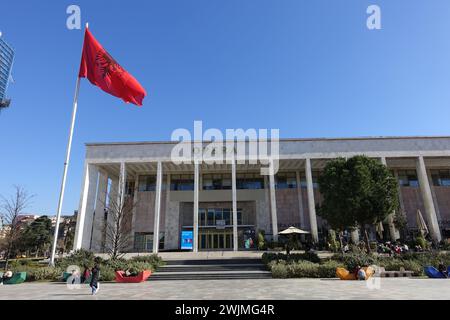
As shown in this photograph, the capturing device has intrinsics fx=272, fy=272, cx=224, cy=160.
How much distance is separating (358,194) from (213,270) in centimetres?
1235

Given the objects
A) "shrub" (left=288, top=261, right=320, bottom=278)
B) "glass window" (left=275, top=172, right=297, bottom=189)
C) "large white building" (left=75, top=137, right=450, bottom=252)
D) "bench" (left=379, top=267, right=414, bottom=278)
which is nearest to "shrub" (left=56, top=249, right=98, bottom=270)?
"large white building" (left=75, top=137, right=450, bottom=252)

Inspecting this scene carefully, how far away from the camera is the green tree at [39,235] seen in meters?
50.2

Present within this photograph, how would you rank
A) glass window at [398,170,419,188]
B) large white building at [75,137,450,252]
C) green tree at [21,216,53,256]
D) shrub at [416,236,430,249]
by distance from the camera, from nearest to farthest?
shrub at [416,236,430,249] < large white building at [75,137,450,252] < glass window at [398,170,419,188] < green tree at [21,216,53,256]

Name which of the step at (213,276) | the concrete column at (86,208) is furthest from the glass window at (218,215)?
the step at (213,276)

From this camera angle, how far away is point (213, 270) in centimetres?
1867

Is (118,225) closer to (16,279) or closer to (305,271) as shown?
(16,279)

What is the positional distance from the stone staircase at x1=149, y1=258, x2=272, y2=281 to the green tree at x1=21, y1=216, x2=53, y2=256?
137ft

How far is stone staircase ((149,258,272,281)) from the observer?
1644 cm

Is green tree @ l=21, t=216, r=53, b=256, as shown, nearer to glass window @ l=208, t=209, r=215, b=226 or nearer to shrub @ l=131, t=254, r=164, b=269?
glass window @ l=208, t=209, r=215, b=226

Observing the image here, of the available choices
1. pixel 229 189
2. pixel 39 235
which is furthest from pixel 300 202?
pixel 39 235

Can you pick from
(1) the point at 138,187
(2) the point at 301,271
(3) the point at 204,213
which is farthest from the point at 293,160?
(1) the point at 138,187

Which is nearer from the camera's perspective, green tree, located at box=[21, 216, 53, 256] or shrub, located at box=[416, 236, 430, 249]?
shrub, located at box=[416, 236, 430, 249]

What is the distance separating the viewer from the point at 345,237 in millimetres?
32000
